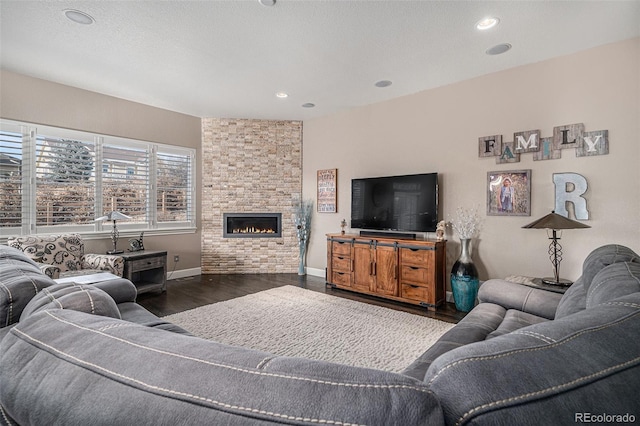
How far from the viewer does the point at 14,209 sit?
3730 millimetres

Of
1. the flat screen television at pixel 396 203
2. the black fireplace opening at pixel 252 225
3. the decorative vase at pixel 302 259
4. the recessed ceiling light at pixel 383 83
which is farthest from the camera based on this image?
the black fireplace opening at pixel 252 225

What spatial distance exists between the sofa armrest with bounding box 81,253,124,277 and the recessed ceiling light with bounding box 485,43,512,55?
4.99m

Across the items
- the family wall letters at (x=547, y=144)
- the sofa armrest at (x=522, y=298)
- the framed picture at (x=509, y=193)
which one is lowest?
the sofa armrest at (x=522, y=298)

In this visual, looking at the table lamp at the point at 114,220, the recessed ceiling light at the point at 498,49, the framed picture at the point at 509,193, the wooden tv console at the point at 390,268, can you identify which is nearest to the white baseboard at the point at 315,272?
the wooden tv console at the point at 390,268

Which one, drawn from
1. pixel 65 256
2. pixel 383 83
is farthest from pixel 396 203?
pixel 65 256

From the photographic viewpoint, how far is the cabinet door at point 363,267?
165 inches

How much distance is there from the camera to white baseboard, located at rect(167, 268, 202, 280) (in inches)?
202

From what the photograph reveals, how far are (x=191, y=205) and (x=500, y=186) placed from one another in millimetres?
4961

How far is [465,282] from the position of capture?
11.3ft

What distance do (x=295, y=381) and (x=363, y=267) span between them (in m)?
3.90

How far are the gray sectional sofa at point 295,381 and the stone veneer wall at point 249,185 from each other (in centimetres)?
500

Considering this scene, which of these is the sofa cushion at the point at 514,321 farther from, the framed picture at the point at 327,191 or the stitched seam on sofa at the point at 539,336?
the framed picture at the point at 327,191

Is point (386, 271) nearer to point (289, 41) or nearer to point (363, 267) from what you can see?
point (363, 267)

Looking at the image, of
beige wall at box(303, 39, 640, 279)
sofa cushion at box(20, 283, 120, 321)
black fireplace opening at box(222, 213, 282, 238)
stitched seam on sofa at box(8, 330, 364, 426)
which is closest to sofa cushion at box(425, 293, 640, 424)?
stitched seam on sofa at box(8, 330, 364, 426)
